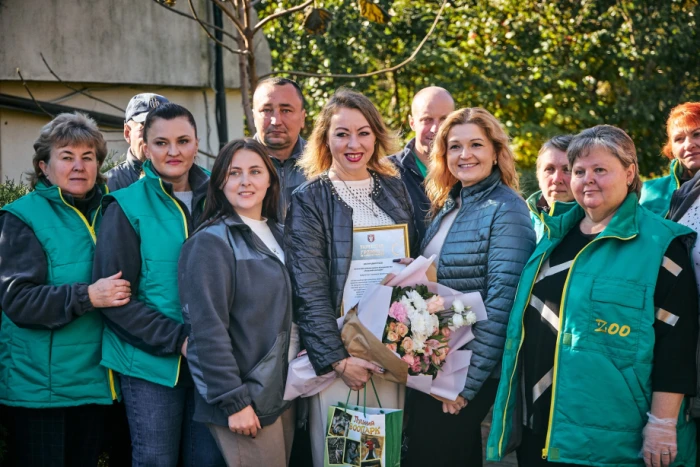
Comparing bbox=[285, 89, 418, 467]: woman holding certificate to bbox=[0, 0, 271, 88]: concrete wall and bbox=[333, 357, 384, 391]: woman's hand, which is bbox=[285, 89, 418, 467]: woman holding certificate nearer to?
bbox=[333, 357, 384, 391]: woman's hand

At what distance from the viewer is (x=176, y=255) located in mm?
3846

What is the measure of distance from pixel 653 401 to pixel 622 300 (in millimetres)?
453

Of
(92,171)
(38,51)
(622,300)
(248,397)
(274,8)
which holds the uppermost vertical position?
(274,8)

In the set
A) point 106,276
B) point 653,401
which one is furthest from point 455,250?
point 106,276

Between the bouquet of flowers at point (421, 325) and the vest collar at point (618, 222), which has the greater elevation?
the vest collar at point (618, 222)

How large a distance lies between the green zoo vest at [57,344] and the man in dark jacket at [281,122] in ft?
5.08

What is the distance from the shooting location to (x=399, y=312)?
11.7 ft

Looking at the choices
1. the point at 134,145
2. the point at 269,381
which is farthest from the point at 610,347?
the point at 134,145

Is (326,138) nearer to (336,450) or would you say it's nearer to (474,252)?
(474,252)

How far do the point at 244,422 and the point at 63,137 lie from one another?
5.91ft

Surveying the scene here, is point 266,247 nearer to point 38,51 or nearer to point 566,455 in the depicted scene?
point 566,455

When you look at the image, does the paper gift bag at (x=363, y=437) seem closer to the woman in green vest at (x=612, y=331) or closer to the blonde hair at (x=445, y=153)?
the woman in green vest at (x=612, y=331)

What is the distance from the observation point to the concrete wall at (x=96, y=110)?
7543 mm

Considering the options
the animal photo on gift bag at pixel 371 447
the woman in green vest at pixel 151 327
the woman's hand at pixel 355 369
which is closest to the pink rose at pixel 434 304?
the woman's hand at pixel 355 369
